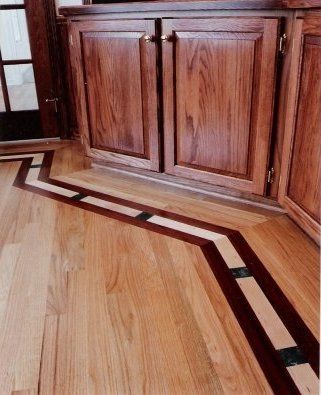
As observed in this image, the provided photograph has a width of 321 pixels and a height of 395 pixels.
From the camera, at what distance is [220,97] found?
1.51 meters

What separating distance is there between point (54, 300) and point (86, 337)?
0.18m

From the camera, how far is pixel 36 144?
8.38ft

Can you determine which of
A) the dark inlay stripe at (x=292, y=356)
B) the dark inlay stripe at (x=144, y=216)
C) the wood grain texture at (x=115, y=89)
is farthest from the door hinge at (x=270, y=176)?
the dark inlay stripe at (x=292, y=356)

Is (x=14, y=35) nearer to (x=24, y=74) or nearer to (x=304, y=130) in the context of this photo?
(x=24, y=74)

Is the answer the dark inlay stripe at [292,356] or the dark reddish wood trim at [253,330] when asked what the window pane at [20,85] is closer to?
the dark reddish wood trim at [253,330]

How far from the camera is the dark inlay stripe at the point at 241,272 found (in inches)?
48.2

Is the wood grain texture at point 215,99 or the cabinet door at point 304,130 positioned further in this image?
the wood grain texture at point 215,99

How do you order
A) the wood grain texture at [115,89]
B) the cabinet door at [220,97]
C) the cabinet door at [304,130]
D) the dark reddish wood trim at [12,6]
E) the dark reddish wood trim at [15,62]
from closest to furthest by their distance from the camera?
the cabinet door at [304,130] < the cabinet door at [220,97] < the wood grain texture at [115,89] < the dark reddish wood trim at [12,6] < the dark reddish wood trim at [15,62]

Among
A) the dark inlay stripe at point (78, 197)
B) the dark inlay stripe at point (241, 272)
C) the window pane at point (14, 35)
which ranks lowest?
the dark inlay stripe at point (78, 197)

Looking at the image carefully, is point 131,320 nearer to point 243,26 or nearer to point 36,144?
point 243,26

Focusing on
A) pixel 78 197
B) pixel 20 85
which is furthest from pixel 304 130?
pixel 20 85

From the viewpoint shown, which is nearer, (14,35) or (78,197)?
(78,197)

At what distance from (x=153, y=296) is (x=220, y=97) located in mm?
758

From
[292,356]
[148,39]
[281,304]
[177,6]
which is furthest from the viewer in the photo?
[148,39]
